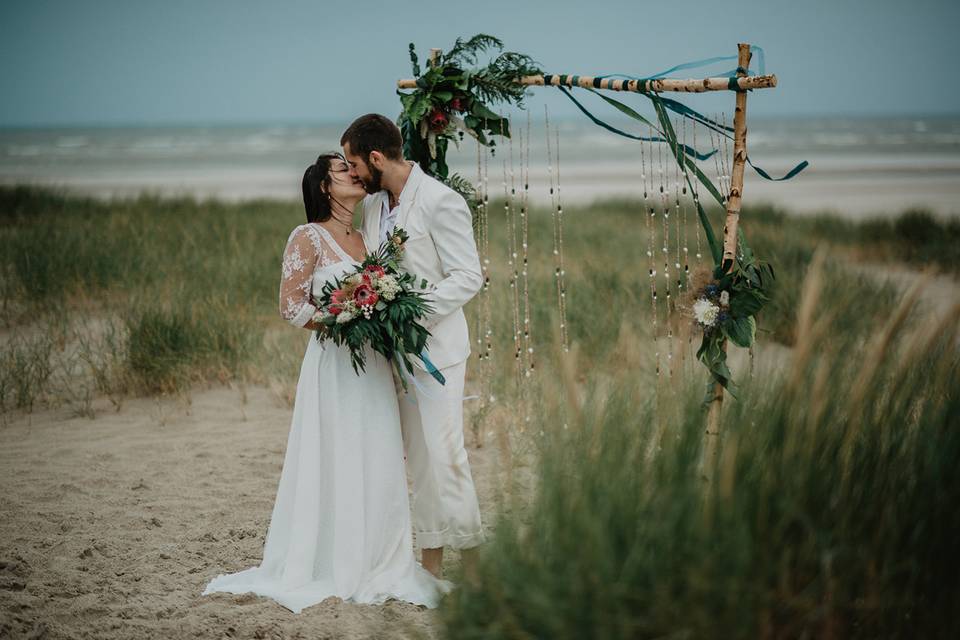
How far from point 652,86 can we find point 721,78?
427 millimetres

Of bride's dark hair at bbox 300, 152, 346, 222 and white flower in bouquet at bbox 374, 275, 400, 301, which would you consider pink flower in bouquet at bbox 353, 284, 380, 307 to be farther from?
bride's dark hair at bbox 300, 152, 346, 222

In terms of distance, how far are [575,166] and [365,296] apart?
1836 inches

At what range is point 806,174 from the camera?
36219mm

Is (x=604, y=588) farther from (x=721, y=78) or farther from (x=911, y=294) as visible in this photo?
(x=721, y=78)

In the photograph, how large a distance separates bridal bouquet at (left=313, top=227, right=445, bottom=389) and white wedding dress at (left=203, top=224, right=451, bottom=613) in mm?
169

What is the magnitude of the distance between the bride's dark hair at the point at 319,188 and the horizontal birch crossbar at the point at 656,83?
1140 millimetres

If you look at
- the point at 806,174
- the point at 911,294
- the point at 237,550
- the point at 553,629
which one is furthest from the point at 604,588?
the point at 806,174

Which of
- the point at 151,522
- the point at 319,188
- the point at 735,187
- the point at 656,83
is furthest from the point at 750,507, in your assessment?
the point at 151,522

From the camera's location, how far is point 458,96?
16.0ft

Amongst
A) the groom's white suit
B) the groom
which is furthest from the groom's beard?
the groom's white suit

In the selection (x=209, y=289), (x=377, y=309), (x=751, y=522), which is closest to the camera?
(x=751, y=522)

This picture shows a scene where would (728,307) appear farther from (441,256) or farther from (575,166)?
(575,166)

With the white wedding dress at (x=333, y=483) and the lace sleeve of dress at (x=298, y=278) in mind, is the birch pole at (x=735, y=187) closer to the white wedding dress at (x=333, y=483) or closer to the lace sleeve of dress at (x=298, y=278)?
the white wedding dress at (x=333, y=483)

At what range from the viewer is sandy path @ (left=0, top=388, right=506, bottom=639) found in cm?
387
